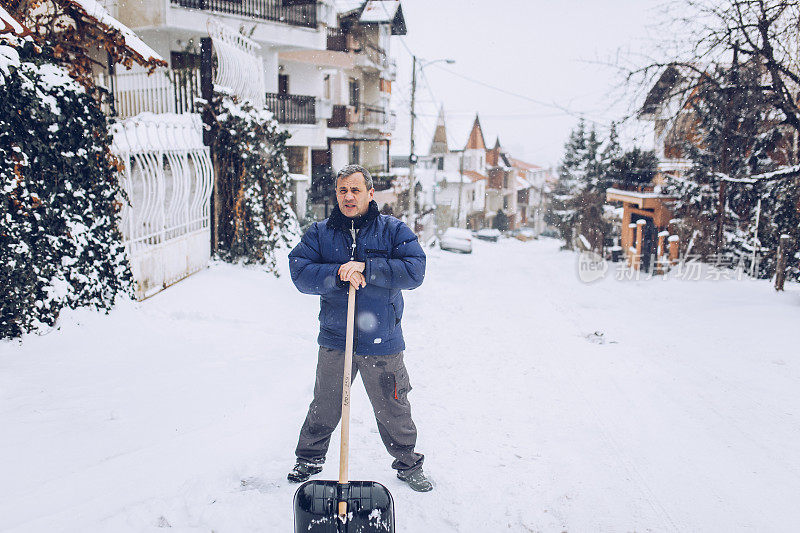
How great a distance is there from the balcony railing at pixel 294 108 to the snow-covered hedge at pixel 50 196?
14.5 m

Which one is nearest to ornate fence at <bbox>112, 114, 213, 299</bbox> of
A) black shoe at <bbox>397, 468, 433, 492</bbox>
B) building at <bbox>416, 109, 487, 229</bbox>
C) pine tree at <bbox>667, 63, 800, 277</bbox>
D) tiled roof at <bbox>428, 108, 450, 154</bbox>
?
black shoe at <bbox>397, 468, 433, 492</bbox>

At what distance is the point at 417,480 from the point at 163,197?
5949 millimetres

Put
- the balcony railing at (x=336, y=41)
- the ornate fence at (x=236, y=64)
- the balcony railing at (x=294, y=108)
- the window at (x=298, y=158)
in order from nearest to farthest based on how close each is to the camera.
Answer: the ornate fence at (x=236, y=64), the balcony railing at (x=294, y=108), the window at (x=298, y=158), the balcony railing at (x=336, y=41)

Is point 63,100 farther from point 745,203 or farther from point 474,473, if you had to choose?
point 745,203

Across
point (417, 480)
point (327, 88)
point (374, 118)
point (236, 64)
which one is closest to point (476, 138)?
point (374, 118)

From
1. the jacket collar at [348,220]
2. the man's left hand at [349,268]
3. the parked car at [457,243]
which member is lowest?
the parked car at [457,243]

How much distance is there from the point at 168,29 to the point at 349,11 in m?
14.7

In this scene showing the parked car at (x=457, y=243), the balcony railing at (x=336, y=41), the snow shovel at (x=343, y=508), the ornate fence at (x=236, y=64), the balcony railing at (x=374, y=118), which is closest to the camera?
the snow shovel at (x=343, y=508)

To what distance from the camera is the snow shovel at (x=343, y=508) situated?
9.27ft

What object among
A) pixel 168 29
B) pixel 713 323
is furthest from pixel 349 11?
pixel 713 323

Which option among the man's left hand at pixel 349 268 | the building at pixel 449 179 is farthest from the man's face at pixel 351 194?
the building at pixel 449 179

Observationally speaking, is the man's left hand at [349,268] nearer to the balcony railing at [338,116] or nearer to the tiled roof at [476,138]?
the balcony railing at [338,116]

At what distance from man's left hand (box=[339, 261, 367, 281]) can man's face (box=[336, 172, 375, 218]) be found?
0.35m

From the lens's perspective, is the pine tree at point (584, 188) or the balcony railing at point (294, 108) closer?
the balcony railing at point (294, 108)
